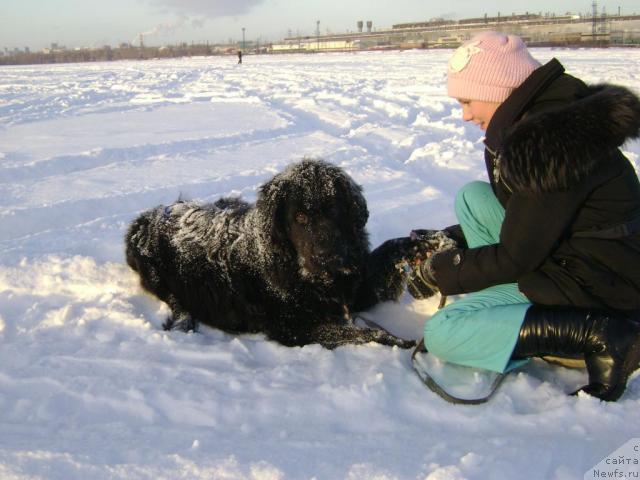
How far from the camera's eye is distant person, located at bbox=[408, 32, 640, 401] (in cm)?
215

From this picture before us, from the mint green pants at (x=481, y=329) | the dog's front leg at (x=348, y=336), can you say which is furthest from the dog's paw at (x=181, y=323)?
the mint green pants at (x=481, y=329)

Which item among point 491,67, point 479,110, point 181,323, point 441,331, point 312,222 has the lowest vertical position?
point 181,323

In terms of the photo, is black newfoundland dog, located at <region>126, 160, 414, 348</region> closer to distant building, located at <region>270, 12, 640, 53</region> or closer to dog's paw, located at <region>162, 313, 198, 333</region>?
dog's paw, located at <region>162, 313, 198, 333</region>

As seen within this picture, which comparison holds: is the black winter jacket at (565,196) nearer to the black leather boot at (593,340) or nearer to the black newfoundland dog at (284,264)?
the black leather boot at (593,340)

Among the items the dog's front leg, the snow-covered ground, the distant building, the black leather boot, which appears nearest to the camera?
the snow-covered ground

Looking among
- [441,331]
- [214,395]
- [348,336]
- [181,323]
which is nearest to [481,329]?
[441,331]

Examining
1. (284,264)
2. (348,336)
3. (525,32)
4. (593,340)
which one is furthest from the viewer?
(525,32)

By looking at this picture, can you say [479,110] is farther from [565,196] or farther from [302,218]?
[302,218]

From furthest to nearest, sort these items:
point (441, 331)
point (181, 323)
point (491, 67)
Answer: point (181, 323) → point (441, 331) → point (491, 67)

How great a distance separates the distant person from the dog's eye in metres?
0.82

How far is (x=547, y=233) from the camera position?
2277 millimetres

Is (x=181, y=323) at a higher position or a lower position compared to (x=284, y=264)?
lower

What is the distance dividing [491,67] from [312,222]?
1295 millimetres

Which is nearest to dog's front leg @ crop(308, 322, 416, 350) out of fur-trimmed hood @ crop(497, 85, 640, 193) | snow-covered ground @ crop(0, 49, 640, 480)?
snow-covered ground @ crop(0, 49, 640, 480)
